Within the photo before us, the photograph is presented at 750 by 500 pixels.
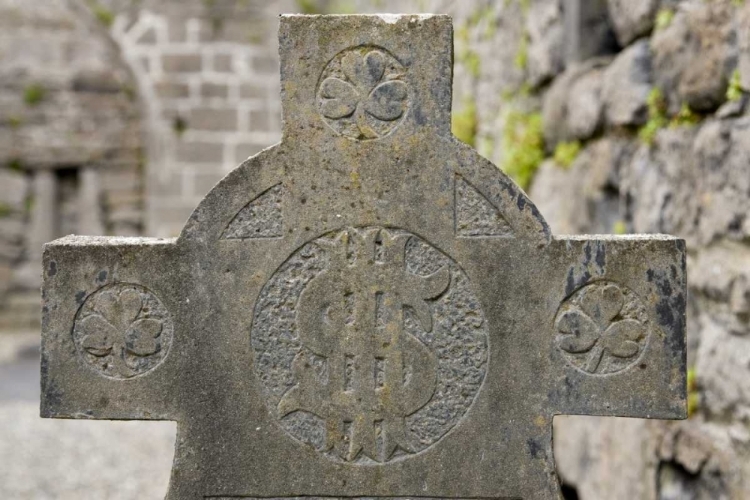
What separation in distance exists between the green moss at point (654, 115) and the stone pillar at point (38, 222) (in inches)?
287

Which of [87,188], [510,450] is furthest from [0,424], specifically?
[510,450]

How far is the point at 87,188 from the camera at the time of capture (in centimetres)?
880

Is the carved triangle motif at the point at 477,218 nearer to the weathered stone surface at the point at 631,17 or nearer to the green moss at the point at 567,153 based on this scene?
the weathered stone surface at the point at 631,17

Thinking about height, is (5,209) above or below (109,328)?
above

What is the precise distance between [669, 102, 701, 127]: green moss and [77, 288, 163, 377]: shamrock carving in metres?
1.47

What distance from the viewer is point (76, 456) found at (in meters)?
5.16

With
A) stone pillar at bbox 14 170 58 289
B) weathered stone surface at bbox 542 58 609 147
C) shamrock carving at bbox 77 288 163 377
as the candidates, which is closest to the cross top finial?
shamrock carving at bbox 77 288 163 377

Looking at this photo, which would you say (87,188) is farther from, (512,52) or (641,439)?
(641,439)

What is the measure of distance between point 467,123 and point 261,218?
9.91 feet

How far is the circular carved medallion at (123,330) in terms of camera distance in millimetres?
1827

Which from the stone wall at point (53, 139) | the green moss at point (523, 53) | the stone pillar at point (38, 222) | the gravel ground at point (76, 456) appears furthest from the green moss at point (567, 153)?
the stone pillar at point (38, 222)

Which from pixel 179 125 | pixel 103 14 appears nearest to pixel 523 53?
pixel 179 125

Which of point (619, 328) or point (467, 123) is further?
point (467, 123)

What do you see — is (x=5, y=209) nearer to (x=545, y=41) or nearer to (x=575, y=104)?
(x=545, y=41)
